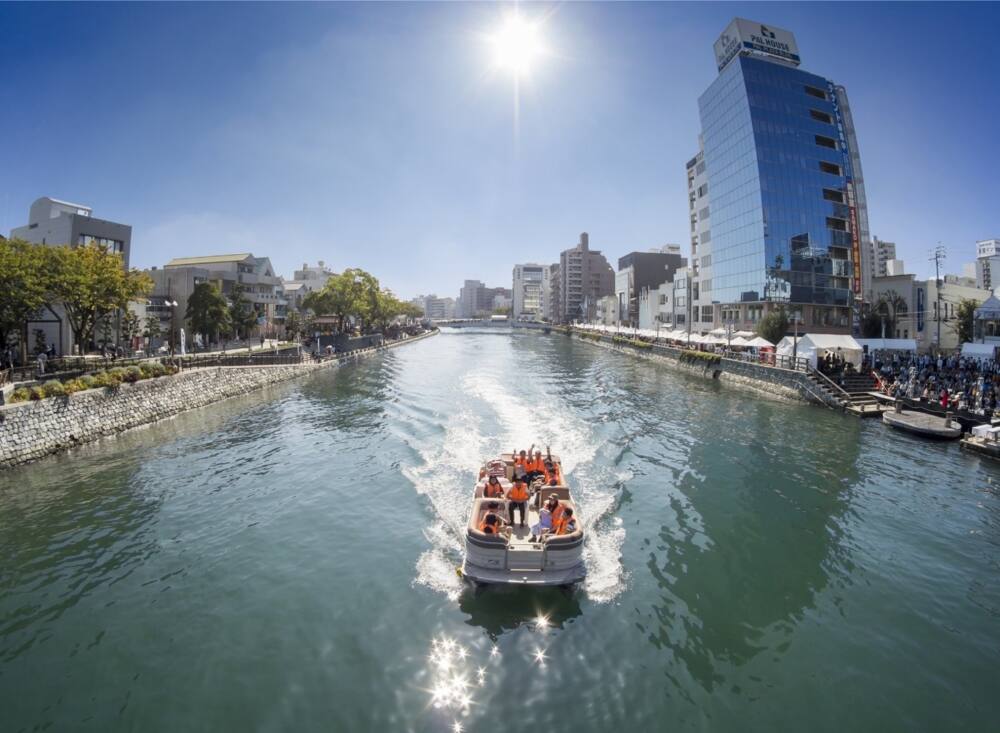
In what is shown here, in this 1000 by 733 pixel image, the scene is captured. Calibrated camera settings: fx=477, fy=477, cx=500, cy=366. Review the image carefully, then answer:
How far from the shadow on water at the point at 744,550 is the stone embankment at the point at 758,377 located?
13.9m

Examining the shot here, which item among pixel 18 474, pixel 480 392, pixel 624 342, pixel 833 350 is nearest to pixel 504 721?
pixel 18 474

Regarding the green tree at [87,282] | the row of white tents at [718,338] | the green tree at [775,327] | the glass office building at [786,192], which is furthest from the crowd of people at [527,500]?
the glass office building at [786,192]

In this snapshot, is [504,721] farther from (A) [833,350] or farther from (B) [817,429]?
(A) [833,350]

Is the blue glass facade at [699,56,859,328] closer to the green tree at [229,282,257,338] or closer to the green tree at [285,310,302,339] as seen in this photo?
the green tree at [229,282,257,338]

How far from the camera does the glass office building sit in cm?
7362

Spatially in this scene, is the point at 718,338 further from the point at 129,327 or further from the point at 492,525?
the point at 129,327

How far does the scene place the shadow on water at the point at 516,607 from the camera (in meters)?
11.8

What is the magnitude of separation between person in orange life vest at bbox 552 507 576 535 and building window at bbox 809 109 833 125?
90844 millimetres

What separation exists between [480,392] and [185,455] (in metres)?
26.4

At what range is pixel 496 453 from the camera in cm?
2714

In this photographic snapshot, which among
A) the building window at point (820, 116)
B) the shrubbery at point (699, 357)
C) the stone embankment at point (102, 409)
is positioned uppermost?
the building window at point (820, 116)

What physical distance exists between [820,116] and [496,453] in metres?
85.6

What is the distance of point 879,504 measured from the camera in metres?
19.9

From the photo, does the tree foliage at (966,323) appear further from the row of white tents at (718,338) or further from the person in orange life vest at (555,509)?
the person in orange life vest at (555,509)
